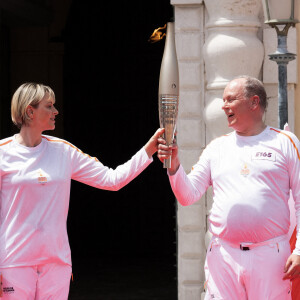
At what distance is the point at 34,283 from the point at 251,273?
111cm

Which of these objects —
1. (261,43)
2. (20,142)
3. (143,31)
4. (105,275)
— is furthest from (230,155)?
(143,31)

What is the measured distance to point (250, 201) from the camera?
496cm

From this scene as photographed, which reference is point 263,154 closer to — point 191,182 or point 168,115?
point 191,182

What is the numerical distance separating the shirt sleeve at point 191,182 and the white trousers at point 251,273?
35 cm

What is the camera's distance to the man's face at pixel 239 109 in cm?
509

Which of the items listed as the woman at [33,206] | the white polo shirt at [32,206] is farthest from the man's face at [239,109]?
the white polo shirt at [32,206]

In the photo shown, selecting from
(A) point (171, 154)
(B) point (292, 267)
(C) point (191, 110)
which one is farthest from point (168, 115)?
(C) point (191, 110)

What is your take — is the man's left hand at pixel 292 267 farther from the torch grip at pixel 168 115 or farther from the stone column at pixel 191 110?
the stone column at pixel 191 110

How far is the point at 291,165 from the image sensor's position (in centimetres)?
500

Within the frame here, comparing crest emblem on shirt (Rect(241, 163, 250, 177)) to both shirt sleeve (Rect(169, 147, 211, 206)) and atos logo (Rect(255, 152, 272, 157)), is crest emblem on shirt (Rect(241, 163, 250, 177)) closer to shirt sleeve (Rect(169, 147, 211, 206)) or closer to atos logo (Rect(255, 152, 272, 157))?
atos logo (Rect(255, 152, 272, 157))

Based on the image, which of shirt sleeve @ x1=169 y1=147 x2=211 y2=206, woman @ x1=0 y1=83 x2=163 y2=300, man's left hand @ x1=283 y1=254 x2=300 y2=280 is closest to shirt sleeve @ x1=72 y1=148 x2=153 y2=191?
woman @ x1=0 y1=83 x2=163 y2=300

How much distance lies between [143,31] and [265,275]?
341 inches

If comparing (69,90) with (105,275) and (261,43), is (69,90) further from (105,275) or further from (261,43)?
(261,43)

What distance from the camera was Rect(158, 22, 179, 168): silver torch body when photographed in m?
5.07
